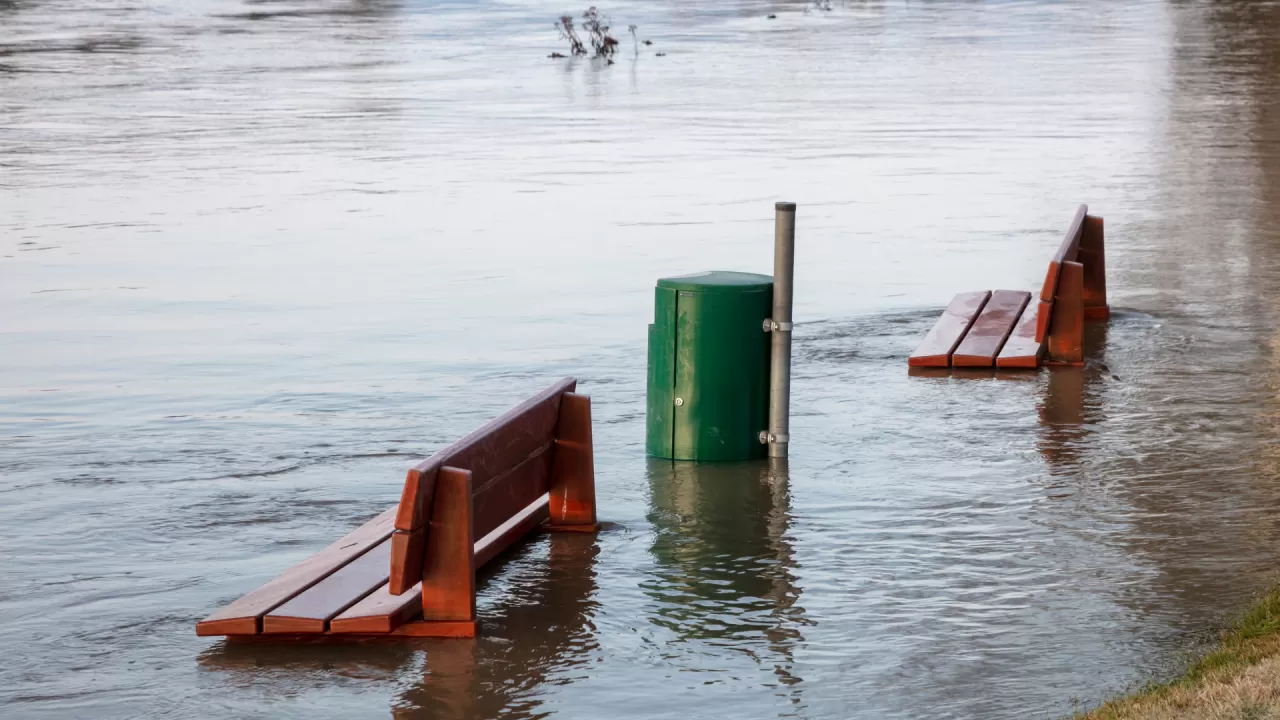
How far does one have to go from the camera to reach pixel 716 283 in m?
8.34

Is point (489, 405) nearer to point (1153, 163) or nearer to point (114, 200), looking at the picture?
point (114, 200)

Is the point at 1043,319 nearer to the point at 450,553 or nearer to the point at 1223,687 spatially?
the point at 450,553

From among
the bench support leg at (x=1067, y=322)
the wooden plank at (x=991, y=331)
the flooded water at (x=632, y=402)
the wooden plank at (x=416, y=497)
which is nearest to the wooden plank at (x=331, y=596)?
the flooded water at (x=632, y=402)

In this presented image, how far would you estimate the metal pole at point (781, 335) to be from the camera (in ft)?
26.9

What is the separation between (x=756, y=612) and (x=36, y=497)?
11.3 ft

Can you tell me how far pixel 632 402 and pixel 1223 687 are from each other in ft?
16.8

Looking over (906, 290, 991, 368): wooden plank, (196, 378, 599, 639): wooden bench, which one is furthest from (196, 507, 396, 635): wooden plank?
(906, 290, 991, 368): wooden plank

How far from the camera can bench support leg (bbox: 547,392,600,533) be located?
7.30 m

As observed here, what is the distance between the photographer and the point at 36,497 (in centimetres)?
815

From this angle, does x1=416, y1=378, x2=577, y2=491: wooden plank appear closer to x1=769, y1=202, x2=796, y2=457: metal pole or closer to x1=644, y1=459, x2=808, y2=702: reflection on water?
x1=644, y1=459, x2=808, y2=702: reflection on water

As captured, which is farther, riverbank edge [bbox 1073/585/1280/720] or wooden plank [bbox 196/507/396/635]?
wooden plank [bbox 196/507/396/635]

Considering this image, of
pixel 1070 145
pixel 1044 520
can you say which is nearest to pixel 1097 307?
pixel 1044 520

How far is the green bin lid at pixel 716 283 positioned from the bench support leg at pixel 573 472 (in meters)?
1.10

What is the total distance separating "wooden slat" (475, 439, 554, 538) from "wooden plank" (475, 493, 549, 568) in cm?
6
